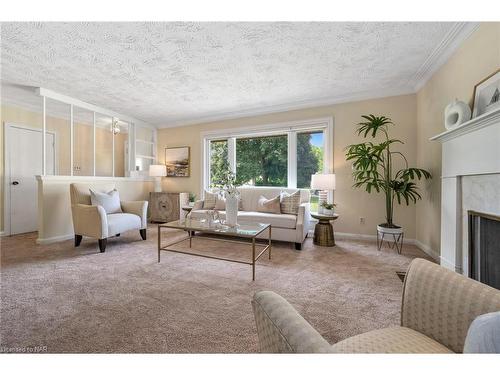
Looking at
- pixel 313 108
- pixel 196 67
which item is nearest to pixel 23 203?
pixel 196 67

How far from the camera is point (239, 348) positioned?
1.23 metres

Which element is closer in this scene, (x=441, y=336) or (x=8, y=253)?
(x=441, y=336)

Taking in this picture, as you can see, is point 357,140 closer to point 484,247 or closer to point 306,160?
point 306,160

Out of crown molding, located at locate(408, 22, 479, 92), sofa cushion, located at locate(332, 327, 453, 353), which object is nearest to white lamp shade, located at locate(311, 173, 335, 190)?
crown molding, located at locate(408, 22, 479, 92)

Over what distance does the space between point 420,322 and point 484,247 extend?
4.72 feet

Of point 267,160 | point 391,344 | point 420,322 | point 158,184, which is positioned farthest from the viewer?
point 158,184

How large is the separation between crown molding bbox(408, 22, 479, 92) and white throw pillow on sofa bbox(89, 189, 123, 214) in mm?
4588

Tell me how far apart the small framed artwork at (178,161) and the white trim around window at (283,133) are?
456 millimetres

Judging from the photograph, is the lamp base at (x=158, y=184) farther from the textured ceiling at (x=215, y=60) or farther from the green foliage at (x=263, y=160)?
the green foliage at (x=263, y=160)

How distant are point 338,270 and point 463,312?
1627 mm

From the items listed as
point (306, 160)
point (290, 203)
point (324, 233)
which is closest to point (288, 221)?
point (290, 203)

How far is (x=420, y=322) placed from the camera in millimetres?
908
